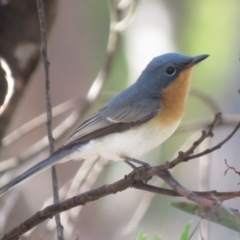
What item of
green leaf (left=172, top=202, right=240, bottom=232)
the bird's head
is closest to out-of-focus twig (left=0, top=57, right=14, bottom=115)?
the bird's head

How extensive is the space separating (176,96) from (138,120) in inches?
8.7

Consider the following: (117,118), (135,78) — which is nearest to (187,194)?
(117,118)

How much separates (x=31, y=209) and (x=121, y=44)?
123 cm

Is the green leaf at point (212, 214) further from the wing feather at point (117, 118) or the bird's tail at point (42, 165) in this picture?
the wing feather at point (117, 118)

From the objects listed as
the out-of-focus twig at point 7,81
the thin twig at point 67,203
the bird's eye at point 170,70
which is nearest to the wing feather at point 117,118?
the bird's eye at point 170,70

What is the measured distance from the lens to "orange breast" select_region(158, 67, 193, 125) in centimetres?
225

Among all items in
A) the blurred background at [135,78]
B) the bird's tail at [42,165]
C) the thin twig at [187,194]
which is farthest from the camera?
the blurred background at [135,78]

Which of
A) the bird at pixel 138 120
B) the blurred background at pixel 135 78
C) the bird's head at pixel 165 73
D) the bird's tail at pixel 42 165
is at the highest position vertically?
the blurred background at pixel 135 78

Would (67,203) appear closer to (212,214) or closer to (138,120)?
(212,214)

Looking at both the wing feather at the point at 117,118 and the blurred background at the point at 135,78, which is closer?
the wing feather at the point at 117,118

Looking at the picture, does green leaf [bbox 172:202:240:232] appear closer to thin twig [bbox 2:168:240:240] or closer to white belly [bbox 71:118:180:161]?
thin twig [bbox 2:168:240:240]

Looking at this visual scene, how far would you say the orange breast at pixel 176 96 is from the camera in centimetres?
225

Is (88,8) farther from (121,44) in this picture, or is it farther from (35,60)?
(35,60)

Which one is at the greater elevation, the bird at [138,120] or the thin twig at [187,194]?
the bird at [138,120]
